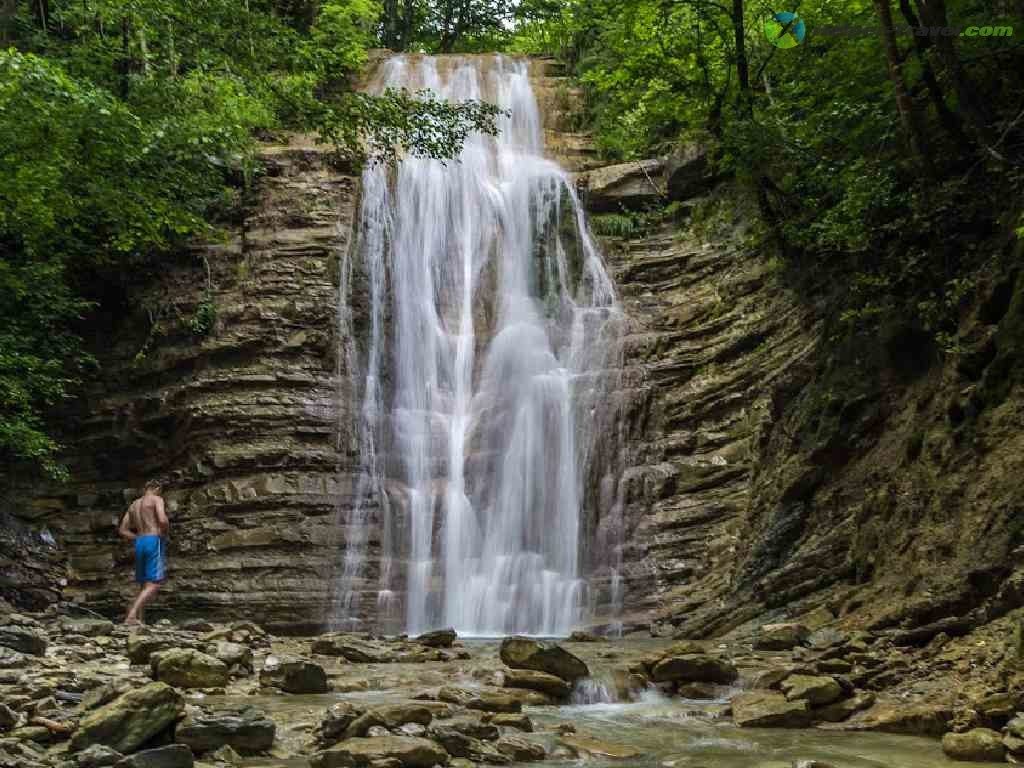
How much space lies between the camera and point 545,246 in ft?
62.7

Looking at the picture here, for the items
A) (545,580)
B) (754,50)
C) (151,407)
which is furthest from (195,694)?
(754,50)

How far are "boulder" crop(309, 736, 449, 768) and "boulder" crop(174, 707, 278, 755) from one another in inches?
18.0

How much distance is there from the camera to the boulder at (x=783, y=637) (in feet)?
28.1

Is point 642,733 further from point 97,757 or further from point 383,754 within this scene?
point 97,757

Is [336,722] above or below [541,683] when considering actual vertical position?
above

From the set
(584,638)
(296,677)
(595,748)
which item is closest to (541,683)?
(595,748)

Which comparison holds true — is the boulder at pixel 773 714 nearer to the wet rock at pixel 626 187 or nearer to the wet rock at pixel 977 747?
the wet rock at pixel 977 747

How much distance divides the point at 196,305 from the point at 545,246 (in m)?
6.88

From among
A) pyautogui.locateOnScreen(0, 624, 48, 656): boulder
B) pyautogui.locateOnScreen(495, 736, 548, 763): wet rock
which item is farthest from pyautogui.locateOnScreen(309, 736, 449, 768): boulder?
pyautogui.locateOnScreen(0, 624, 48, 656): boulder

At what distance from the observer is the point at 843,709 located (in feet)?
20.6

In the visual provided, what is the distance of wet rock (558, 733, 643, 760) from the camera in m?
5.53

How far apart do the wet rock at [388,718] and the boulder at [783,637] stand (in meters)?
4.01

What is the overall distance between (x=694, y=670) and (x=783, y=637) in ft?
4.79

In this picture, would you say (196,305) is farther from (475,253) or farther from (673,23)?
(673,23)
